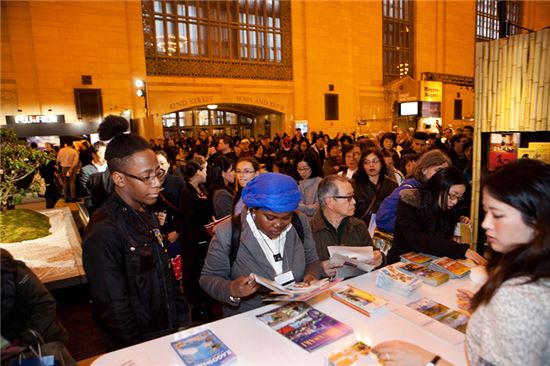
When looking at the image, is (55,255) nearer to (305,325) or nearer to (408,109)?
(305,325)

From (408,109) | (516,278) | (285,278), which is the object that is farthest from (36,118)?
(408,109)

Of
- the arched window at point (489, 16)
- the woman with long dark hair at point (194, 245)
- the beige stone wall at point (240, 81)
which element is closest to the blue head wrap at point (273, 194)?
the woman with long dark hair at point (194, 245)

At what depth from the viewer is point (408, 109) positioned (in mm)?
20500

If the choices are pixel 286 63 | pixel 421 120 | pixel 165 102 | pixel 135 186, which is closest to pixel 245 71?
pixel 286 63

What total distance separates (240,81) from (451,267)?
15403mm

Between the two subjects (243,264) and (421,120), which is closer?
(243,264)

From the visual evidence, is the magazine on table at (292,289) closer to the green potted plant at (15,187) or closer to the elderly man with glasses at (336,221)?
the elderly man with glasses at (336,221)

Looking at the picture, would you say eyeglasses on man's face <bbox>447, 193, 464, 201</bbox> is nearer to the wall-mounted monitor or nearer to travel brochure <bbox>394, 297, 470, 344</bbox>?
travel brochure <bbox>394, 297, 470, 344</bbox>

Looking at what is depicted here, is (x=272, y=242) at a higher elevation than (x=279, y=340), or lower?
higher

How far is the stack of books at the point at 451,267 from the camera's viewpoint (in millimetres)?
2202

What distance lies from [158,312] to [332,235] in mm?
1291

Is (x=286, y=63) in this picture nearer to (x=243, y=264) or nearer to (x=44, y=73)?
(x=44, y=73)

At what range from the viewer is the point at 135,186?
1818 mm

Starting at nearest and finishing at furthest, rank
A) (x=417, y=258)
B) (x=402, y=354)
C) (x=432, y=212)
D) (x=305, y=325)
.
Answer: (x=402, y=354)
(x=305, y=325)
(x=417, y=258)
(x=432, y=212)
